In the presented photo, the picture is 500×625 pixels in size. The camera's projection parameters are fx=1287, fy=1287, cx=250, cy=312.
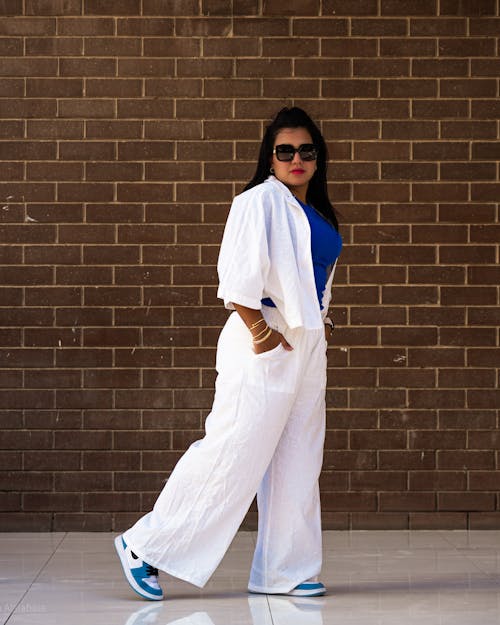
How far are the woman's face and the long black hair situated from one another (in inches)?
1.0

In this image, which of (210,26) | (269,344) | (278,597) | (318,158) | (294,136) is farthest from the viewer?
(210,26)

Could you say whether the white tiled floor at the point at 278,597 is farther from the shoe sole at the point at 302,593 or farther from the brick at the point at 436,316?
the brick at the point at 436,316

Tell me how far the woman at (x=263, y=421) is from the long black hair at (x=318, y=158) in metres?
0.03

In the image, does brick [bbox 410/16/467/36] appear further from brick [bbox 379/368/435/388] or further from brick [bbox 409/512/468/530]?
brick [bbox 409/512/468/530]

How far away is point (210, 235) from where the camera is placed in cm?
708

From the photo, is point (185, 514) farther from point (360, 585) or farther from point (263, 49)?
point (263, 49)

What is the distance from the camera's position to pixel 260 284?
199 inches

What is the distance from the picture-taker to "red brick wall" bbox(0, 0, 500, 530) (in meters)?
7.07

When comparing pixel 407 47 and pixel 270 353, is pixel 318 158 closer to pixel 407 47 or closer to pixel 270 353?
pixel 270 353

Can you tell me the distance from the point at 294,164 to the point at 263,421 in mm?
1079

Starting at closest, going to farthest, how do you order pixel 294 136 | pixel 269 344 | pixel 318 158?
pixel 269 344 < pixel 294 136 < pixel 318 158

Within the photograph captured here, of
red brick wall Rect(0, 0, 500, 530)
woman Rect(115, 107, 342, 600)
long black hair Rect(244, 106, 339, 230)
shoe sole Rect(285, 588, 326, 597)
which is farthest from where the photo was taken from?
red brick wall Rect(0, 0, 500, 530)

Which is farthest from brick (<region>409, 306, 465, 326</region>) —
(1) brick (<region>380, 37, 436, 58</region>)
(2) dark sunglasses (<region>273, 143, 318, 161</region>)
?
(2) dark sunglasses (<region>273, 143, 318, 161</region>)

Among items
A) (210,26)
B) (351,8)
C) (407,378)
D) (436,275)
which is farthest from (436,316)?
(210,26)
